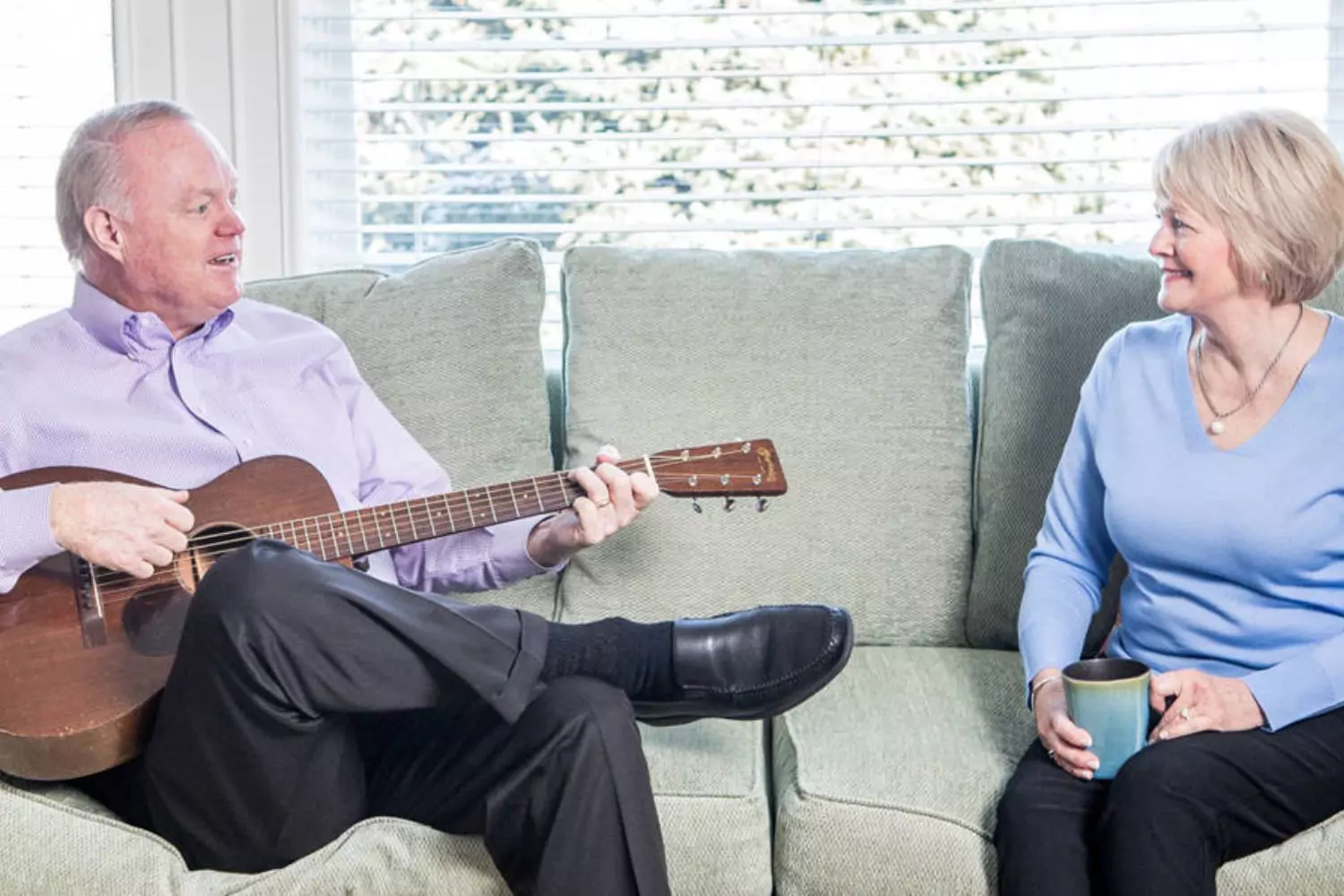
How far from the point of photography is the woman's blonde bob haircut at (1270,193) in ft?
6.01

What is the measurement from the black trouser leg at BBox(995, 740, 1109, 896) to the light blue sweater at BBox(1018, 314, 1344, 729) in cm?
18

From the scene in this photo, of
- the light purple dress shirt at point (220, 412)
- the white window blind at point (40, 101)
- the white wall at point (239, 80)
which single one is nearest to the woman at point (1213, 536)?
the light purple dress shirt at point (220, 412)

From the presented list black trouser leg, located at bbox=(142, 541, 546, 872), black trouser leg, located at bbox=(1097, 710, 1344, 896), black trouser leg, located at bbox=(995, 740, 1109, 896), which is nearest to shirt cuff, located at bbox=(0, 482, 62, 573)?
black trouser leg, located at bbox=(142, 541, 546, 872)

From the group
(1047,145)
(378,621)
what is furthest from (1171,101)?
(378,621)

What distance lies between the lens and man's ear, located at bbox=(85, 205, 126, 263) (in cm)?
210

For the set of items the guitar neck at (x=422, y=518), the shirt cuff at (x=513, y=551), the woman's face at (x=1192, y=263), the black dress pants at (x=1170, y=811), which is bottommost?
the black dress pants at (x=1170, y=811)

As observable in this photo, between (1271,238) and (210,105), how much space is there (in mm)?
1849

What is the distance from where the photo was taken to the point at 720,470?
199 cm

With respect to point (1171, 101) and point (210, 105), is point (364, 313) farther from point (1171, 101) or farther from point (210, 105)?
point (1171, 101)

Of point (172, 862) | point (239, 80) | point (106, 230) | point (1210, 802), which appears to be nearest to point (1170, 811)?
point (1210, 802)

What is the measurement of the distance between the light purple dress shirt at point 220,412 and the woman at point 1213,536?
2.38ft

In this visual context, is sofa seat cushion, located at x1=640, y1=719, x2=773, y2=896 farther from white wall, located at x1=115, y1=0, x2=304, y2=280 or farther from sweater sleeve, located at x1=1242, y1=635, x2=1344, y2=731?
white wall, located at x1=115, y1=0, x2=304, y2=280

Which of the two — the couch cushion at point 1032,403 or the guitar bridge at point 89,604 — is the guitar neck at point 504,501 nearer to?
the guitar bridge at point 89,604

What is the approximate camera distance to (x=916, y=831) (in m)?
1.76
